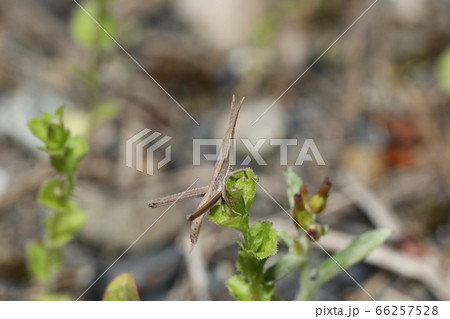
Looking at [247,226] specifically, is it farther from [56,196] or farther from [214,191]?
[56,196]

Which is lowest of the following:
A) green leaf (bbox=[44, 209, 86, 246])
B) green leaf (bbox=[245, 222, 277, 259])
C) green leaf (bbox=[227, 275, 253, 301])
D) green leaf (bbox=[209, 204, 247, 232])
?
green leaf (bbox=[227, 275, 253, 301])

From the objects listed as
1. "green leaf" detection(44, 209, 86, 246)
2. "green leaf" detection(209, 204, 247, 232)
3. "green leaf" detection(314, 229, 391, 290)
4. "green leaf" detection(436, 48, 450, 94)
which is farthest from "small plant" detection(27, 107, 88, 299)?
"green leaf" detection(436, 48, 450, 94)

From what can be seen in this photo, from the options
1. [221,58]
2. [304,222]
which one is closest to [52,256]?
[304,222]

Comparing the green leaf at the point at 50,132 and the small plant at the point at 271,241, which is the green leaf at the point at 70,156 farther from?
the small plant at the point at 271,241

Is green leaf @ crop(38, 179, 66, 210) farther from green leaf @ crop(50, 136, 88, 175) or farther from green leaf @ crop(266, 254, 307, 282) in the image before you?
green leaf @ crop(266, 254, 307, 282)

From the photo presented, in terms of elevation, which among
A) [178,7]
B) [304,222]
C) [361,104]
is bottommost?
[304,222]
